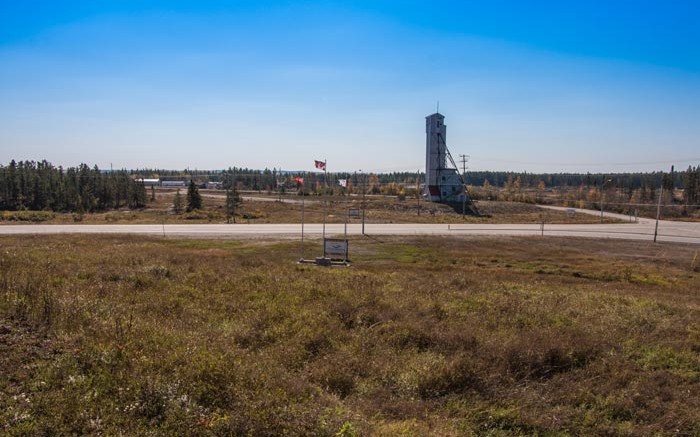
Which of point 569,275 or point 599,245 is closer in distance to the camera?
point 569,275

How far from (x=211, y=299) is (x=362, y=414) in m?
8.19

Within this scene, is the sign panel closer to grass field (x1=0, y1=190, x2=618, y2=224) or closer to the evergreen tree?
grass field (x1=0, y1=190, x2=618, y2=224)

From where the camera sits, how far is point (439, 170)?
7762 centimetres

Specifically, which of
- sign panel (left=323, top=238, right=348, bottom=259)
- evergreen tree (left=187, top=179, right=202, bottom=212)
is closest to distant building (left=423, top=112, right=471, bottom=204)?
evergreen tree (left=187, top=179, right=202, bottom=212)

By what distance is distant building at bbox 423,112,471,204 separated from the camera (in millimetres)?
77312

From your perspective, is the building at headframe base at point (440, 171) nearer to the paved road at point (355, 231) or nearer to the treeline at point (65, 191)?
the paved road at point (355, 231)

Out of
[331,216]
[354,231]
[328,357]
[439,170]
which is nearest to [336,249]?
[354,231]

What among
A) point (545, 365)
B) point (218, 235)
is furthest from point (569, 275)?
point (218, 235)

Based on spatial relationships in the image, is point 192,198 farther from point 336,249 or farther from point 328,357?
point 328,357

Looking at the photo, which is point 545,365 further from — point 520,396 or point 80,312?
point 80,312

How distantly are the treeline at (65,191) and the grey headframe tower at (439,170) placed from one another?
61.3 meters

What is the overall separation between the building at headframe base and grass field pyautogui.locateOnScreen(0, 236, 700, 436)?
61195 mm

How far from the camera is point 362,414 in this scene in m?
7.22

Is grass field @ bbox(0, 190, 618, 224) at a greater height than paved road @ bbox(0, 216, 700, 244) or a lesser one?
greater
